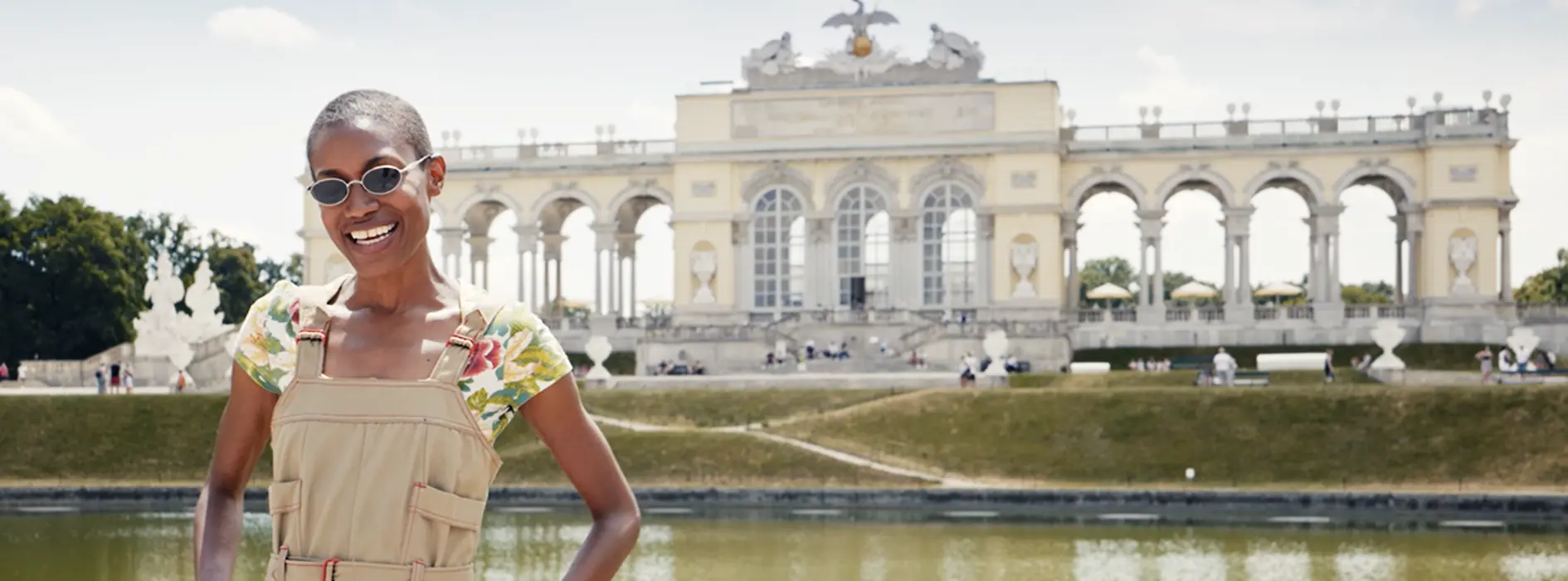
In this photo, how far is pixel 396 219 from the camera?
310 cm

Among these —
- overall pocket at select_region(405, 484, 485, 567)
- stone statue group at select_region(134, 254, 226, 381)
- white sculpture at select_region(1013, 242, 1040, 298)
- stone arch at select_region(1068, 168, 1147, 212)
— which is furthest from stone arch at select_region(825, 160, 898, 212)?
overall pocket at select_region(405, 484, 485, 567)

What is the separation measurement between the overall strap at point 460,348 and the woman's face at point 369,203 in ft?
0.54

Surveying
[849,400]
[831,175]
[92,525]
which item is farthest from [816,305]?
[92,525]

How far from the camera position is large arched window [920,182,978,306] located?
51.8 metres

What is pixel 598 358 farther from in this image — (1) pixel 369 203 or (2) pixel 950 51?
(1) pixel 369 203

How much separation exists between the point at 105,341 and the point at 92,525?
32.0 meters

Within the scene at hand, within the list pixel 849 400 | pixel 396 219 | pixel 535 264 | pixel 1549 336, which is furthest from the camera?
pixel 535 264

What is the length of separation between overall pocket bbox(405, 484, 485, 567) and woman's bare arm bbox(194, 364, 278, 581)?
15.6 inches

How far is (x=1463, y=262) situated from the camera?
1938 inches

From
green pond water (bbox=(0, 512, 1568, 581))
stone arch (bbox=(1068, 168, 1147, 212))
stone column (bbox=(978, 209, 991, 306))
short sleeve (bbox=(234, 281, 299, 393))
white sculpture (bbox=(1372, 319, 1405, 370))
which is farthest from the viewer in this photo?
stone arch (bbox=(1068, 168, 1147, 212))

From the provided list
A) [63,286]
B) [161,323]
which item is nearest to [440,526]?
[161,323]

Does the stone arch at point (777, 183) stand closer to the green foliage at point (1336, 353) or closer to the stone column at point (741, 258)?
the stone column at point (741, 258)

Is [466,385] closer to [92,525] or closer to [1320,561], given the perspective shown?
[1320,561]

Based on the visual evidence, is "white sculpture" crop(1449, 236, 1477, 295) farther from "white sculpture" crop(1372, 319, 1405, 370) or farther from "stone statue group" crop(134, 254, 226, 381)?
"stone statue group" crop(134, 254, 226, 381)
